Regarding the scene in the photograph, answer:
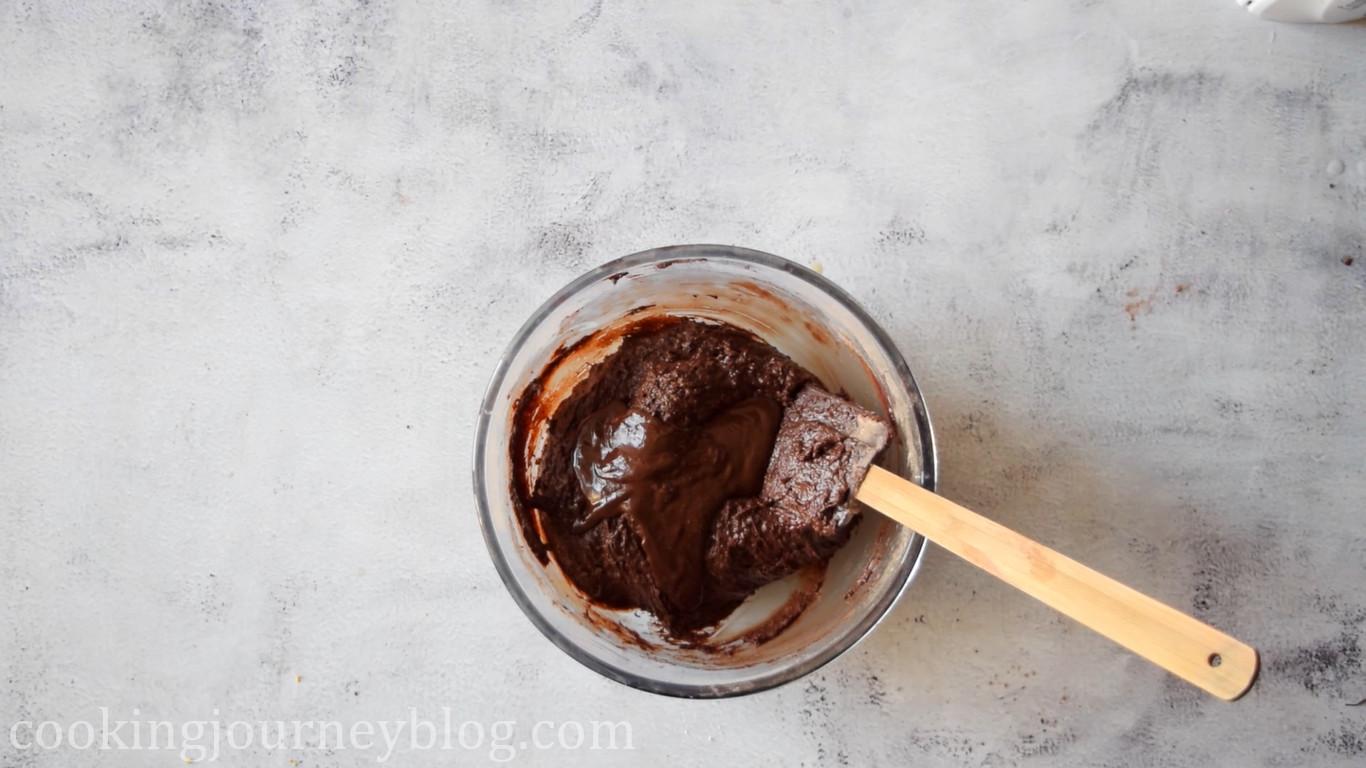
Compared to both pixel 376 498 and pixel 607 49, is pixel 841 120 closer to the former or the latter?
pixel 607 49

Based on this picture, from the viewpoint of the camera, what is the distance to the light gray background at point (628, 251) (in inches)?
73.4

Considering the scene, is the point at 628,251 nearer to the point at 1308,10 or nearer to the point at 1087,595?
the point at 1087,595

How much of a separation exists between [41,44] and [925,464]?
77.8 inches

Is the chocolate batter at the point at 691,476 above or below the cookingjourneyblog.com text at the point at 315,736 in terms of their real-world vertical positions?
above

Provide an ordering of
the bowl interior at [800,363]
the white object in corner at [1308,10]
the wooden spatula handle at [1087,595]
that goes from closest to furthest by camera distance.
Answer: the wooden spatula handle at [1087,595] → the bowl interior at [800,363] → the white object in corner at [1308,10]

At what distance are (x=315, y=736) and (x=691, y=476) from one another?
96 cm

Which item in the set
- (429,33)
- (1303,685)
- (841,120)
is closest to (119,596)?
(429,33)

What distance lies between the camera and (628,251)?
192cm

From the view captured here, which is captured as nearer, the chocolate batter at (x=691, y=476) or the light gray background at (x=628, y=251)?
the chocolate batter at (x=691, y=476)

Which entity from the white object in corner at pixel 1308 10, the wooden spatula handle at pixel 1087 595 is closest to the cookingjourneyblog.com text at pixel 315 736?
the wooden spatula handle at pixel 1087 595

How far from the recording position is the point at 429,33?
1.99 meters

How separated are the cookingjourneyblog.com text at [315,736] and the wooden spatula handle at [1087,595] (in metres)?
0.78

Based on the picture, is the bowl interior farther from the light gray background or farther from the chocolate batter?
the light gray background

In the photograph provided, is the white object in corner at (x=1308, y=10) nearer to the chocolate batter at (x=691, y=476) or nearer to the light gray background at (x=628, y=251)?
the light gray background at (x=628, y=251)
